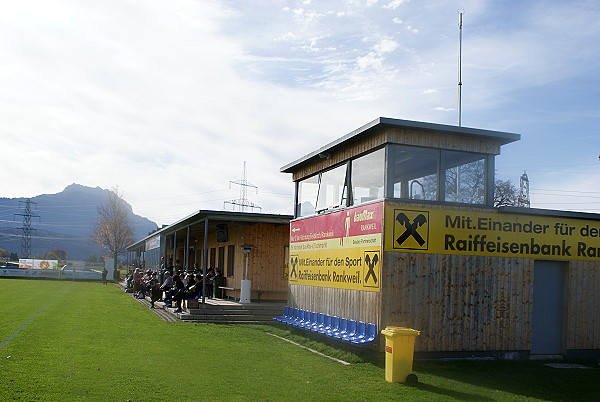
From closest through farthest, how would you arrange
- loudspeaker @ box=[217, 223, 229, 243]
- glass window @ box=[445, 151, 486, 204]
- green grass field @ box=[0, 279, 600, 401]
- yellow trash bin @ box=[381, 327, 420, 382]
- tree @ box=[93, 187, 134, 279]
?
green grass field @ box=[0, 279, 600, 401] < yellow trash bin @ box=[381, 327, 420, 382] < glass window @ box=[445, 151, 486, 204] < loudspeaker @ box=[217, 223, 229, 243] < tree @ box=[93, 187, 134, 279]

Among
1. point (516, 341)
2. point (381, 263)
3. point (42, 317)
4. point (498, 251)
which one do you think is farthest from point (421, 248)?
point (42, 317)

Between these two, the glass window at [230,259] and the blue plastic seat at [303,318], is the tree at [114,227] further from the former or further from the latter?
the blue plastic seat at [303,318]

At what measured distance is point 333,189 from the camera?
15617 mm

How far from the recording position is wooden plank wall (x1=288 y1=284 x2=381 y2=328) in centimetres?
1240

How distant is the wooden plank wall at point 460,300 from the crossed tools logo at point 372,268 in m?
0.24

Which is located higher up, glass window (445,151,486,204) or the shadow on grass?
glass window (445,151,486,204)

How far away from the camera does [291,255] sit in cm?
1848

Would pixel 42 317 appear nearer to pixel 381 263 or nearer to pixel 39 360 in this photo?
pixel 39 360

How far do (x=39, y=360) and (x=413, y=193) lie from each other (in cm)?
782

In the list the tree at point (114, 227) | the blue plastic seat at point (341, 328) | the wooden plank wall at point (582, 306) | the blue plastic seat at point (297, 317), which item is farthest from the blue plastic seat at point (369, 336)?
the tree at point (114, 227)

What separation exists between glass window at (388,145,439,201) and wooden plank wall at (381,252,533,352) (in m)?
1.34

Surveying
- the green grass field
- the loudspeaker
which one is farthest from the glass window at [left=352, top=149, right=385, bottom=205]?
the loudspeaker

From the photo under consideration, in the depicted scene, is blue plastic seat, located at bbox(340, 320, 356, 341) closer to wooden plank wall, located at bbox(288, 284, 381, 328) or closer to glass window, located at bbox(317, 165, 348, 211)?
wooden plank wall, located at bbox(288, 284, 381, 328)

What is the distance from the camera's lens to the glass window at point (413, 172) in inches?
498
